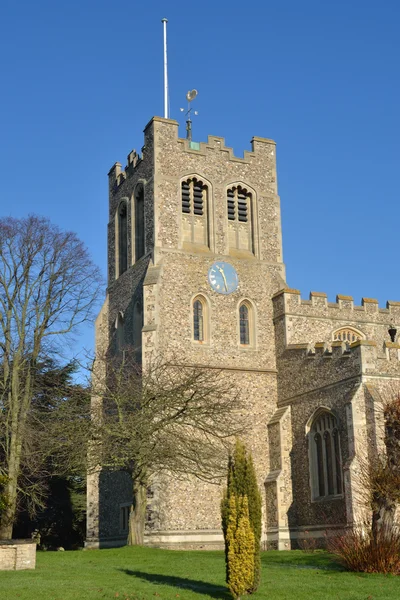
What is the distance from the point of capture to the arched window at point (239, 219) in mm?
32938

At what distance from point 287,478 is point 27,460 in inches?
363

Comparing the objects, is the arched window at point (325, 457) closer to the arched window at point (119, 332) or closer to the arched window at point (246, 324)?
the arched window at point (246, 324)

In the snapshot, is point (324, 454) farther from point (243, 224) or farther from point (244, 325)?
point (243, 224)

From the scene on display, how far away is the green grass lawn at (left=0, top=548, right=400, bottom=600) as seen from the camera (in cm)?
1398

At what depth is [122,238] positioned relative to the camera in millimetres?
35531

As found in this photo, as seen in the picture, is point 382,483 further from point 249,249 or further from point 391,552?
point 249,249

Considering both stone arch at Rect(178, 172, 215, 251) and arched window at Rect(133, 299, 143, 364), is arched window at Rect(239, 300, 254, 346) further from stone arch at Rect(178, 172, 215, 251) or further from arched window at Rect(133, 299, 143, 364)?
arched window at Rect(133, 299, 143, 364)

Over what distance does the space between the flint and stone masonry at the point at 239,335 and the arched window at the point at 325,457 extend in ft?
0.23

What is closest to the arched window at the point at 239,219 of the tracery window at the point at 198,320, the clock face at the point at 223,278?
the clock face at the point at 223,278

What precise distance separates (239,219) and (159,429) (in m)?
11.4

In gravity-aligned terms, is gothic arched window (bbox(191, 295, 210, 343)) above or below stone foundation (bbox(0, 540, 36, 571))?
above

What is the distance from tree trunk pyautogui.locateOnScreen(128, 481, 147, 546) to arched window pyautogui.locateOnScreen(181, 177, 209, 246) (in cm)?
1029

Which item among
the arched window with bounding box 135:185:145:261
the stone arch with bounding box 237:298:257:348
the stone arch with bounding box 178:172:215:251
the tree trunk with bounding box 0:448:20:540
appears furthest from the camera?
the arched window with bounding box 135:185:145:261

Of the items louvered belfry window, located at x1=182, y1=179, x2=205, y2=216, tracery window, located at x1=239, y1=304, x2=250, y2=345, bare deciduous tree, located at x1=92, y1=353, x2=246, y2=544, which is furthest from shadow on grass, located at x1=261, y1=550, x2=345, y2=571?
louvered belfry window, located at x1=182, y1=179, x2=205, y2=216
